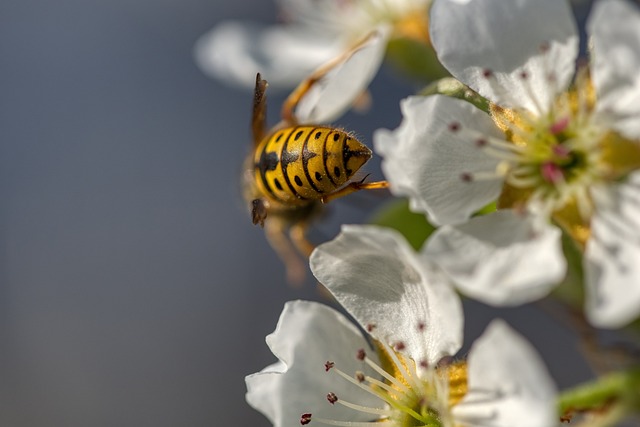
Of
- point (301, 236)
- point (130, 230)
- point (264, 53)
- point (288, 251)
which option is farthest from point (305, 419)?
point (130, 230)

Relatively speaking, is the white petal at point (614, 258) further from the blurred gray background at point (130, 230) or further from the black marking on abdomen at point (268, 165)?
the blurred gray background at point (130, 230)

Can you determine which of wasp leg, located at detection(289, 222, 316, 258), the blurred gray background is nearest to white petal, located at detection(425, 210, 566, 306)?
wasp leg, located at detection(289, 222, 316, 258)

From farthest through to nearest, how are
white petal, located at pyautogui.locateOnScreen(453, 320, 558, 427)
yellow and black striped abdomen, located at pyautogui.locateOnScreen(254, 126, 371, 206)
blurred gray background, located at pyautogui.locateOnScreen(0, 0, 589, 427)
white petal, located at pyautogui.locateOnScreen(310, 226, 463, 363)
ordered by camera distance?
blurred gray background, located at pyautogui.locateOnScreen(0, 0, 589, 427) → yellow and black striped abdomen, located at pyautogui.locateOnScreen(254, 126, 371, 206) → white petal, located at pyautogui.locateOnScreen(310, 226, 463, 363) → white petal, located at pyautogui.locateOnScreen(453, 320, 558, 427)

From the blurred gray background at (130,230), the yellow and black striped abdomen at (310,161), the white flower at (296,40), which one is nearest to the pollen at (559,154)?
the yellow and black striped abdomen at (310,161)

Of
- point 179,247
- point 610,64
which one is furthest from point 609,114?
point 179,247

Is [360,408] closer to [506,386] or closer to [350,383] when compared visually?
[350,383]

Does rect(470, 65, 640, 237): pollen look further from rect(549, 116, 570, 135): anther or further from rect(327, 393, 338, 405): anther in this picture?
rect(327, 393, 338, 405): anther

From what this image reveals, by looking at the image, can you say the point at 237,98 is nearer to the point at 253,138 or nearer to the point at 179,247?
the point at 179,247
